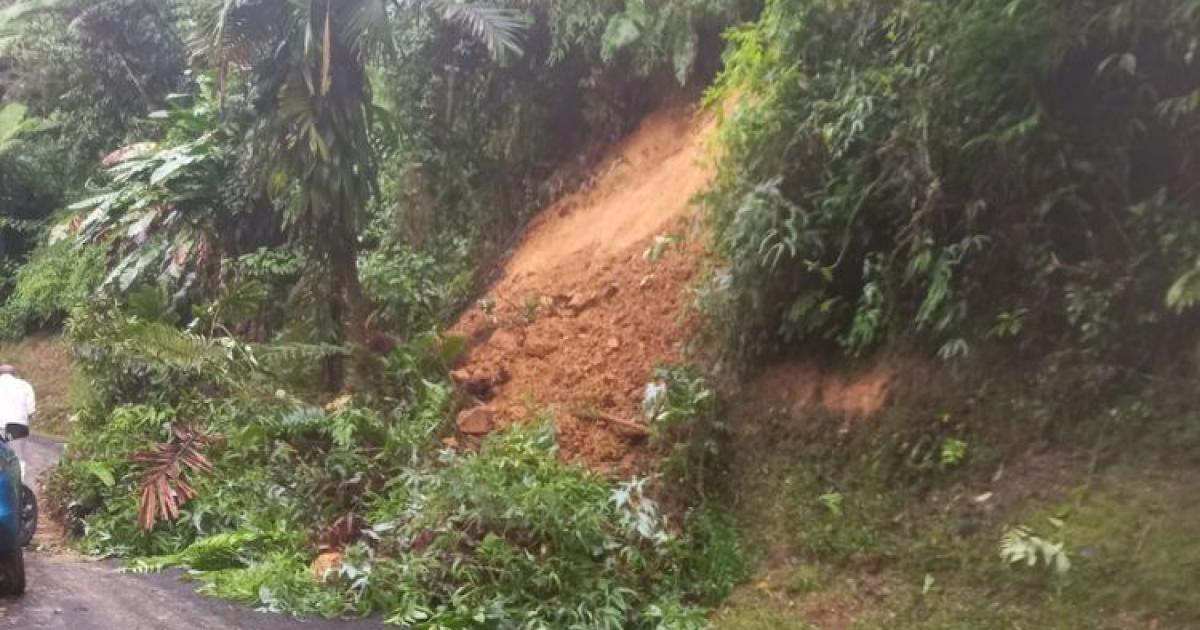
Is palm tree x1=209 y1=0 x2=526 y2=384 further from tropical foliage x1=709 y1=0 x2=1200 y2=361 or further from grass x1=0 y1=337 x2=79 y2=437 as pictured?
grass x1=0 y1=337 x2=79 y2=437

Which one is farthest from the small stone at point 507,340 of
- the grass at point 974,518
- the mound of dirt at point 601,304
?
the grass at point 974,518

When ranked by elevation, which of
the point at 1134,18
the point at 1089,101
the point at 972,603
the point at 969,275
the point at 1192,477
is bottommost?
the point at 972,603

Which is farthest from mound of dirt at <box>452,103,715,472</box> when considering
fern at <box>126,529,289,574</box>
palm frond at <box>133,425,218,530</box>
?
palm frond at <box>133,425,218,530</box>

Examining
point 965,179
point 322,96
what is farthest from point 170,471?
point 965,179

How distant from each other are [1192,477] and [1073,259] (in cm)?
159

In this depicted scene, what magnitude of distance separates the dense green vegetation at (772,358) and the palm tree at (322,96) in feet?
0.13

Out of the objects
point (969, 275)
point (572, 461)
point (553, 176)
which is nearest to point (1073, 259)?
point (969, 275)

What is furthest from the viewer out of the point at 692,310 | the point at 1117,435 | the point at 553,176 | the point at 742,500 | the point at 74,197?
the point at 74,197

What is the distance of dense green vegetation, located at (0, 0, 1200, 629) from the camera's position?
6188 mm

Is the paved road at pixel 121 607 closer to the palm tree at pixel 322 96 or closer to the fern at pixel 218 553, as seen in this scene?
the fern at pixel 218 553

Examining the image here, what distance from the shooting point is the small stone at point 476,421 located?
388 inches

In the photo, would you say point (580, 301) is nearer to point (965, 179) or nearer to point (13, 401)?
point (965, 179)

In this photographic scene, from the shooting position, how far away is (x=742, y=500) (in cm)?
784

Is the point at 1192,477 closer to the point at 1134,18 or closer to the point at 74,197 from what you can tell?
the point at 1134,18
